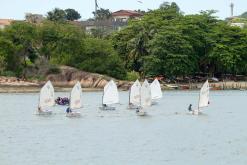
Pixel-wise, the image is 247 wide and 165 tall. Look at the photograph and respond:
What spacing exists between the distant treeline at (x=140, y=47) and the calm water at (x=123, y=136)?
108ft

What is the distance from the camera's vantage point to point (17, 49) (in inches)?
5123

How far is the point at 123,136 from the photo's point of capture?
214ft

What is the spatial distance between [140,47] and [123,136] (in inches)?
3161

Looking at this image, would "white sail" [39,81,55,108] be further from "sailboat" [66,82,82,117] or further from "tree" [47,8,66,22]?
"tree" [47,8,66,22]

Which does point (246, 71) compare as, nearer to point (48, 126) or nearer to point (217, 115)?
point (217, 115)

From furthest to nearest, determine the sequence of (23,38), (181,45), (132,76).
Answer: (181,45)
(132,76)
(23,38)

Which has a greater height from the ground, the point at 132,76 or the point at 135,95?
the point at 132,76

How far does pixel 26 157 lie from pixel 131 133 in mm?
16644

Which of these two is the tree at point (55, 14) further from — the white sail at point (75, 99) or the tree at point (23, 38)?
the white sail at point (75, 99)

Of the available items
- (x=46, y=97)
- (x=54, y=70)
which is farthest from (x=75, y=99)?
(x=54, y=70)

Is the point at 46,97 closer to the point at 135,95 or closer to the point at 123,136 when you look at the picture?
the point at 135,95

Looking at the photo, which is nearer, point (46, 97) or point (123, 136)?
point (123, 136)

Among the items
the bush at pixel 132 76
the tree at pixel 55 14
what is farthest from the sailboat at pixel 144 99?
the tree at pixel 55 14

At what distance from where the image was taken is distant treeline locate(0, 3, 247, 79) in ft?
435
